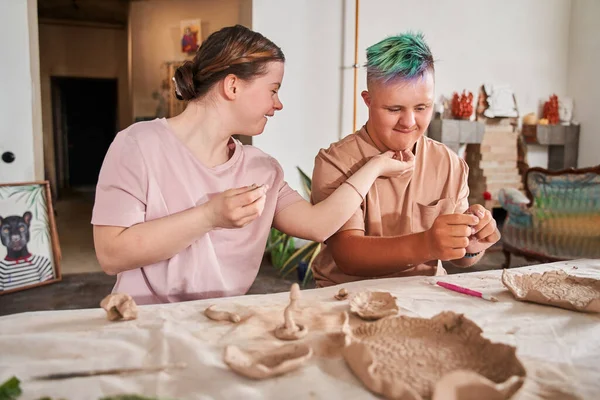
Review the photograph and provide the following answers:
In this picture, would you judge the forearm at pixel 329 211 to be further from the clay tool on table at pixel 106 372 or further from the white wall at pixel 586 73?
the white wall at pixel 586 73

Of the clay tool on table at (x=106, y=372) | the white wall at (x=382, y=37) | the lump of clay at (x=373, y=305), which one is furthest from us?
the white wall at (x=382, y=37)

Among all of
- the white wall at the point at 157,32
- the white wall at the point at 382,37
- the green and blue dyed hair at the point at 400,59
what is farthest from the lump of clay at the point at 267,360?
the white wall at the point at 157,32

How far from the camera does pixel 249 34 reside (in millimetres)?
1407

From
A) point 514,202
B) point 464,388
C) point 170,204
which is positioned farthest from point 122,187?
point 514,202

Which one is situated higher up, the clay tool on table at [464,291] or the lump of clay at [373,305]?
the lump of clay at [373,305]

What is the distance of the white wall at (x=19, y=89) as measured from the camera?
3.79 m

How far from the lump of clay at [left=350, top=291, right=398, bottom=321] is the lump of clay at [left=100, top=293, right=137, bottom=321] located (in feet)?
1.48

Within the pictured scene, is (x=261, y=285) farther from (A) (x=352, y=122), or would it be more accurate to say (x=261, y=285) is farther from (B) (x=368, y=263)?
(B) (x=368, y=263)

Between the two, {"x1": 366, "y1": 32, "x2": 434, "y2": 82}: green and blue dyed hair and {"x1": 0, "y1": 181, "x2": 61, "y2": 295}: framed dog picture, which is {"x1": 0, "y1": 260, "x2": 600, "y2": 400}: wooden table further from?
{"x1": 0, "y1": 181, "x2": 61, "y2": 295}: framed dog picture

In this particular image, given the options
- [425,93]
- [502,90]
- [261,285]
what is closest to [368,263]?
[425,93]

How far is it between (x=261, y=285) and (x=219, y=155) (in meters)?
2.88

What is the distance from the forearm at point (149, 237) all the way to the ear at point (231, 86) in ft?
1.25

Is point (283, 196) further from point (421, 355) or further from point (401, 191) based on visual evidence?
point (421, 355)

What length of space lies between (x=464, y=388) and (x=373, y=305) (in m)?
0.43
